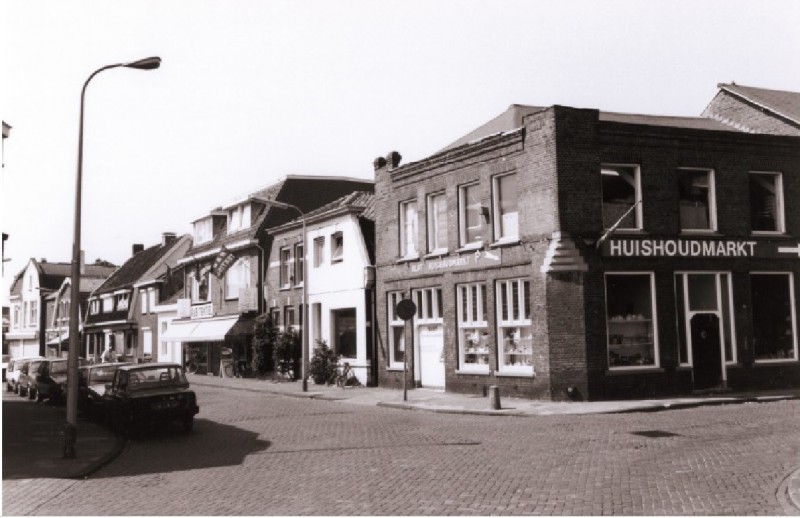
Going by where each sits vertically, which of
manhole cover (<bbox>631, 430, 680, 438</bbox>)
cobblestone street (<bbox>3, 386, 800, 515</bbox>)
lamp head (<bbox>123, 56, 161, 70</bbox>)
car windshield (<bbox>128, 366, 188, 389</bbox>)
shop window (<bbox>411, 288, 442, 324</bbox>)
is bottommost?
cobblestone street (<bbox>3, 386, 800, 515</bbox>)

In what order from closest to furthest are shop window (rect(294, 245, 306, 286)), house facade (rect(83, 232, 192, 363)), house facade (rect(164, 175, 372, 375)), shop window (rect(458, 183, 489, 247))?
1. shop window (rect(458, 183, 489, 247))
2. shop window (rect(294, 245, 306, 286))
3. house facade (rect(164, 175, 372, 375))
4. house facade (rect(83, 232, 192, 363))

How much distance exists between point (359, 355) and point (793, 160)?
1615 cm

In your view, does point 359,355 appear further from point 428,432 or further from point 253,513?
point 253,513

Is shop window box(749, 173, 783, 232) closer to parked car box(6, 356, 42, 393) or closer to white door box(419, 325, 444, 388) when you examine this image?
white door box(419, 325, 444, 388)

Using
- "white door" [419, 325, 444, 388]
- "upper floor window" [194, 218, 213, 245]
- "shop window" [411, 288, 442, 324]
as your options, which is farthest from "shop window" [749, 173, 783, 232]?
"upper floor window" [194, 218, 213, 245]

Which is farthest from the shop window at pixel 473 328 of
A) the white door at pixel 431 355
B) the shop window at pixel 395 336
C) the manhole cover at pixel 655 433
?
the manhole cover at pixel 655 433

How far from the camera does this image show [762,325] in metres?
22.9

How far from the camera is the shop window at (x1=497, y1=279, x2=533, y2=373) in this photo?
2223 cm

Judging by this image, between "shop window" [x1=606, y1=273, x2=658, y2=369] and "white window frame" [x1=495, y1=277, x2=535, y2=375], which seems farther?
"white window frame" [x1=495, y1=277, x2=535, y2=375]

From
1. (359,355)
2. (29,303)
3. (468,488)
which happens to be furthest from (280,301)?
(29,303)

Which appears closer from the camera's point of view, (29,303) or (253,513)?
(253,513)

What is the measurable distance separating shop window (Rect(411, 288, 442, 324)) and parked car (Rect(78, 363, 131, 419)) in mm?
9781

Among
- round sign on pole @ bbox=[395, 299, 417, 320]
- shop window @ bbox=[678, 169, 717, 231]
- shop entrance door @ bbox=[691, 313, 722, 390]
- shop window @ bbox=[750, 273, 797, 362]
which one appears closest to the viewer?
shop entrance door @ bbox=[691, 313, 722, 390]

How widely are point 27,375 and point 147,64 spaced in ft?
71.4
